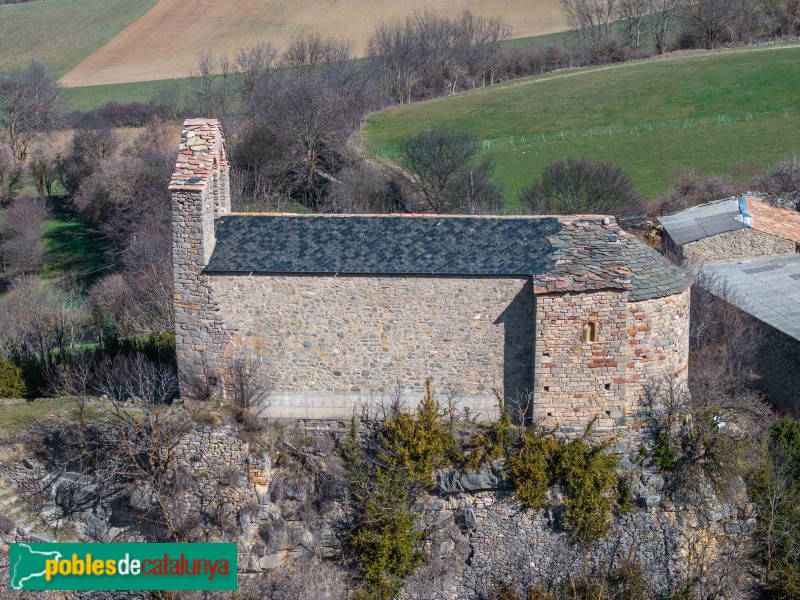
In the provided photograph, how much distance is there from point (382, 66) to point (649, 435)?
166 ft

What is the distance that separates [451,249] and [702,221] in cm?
1899

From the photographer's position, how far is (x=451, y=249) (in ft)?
74.5

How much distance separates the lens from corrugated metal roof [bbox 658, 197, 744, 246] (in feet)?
121

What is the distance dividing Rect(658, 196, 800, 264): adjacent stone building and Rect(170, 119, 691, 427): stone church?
1430cm

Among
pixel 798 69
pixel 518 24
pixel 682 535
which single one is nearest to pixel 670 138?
pixel 798 69

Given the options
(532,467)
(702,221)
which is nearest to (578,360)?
(532,467)

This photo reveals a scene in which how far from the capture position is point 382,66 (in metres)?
68.9

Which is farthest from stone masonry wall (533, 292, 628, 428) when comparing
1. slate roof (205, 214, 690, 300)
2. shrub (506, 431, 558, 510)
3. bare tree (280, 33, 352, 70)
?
bare tree (280, 33, 352, 70)

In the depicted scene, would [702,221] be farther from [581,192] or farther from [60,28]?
[60,28]

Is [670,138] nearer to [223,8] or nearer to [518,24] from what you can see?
[518,24]

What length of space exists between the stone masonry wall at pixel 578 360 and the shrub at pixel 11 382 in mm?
14213

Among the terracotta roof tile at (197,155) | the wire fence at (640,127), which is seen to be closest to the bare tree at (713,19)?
the wire fence at (640,127)

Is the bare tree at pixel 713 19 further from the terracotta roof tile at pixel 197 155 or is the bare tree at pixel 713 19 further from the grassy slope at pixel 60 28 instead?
the terracotta roof tile at pixel 197 155

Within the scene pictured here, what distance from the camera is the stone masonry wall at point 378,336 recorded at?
A: 73.7ft
